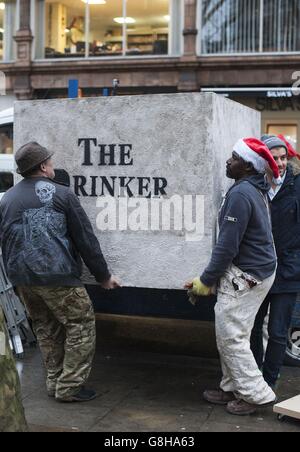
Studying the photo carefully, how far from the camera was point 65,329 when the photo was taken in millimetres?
4609

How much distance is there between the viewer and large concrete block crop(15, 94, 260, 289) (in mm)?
4492

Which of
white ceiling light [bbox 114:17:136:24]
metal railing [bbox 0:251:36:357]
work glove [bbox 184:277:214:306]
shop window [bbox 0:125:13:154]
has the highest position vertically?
white ceiling light [bbox 114:17:136:24]

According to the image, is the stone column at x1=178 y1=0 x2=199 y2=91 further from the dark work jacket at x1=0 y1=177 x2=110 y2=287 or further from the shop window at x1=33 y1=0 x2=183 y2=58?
the dark work jacket at x1=0 y1=177 x2=110 y2=287

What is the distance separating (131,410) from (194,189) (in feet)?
4.97

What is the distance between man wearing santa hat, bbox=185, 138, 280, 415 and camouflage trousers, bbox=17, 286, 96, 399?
81 cm

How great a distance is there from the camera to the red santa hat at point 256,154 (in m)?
4.21

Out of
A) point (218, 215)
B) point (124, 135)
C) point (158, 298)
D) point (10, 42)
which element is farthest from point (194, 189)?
point (10, 42)

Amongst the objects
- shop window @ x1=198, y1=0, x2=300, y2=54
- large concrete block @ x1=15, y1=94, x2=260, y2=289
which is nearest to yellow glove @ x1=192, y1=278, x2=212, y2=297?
large concrete block @ x1=15, y1=94, x2=260, y2=289

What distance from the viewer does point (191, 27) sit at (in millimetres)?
17656

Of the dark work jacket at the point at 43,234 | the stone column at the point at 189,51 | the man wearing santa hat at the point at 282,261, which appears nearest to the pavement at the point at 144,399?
the man wearing santa hat at the point at 282,261

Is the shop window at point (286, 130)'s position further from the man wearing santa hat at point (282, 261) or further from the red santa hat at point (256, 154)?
the red santa hat at point (256, 154)

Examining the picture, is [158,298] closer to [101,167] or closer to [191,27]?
[101,167]

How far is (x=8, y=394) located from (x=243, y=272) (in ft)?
5.50

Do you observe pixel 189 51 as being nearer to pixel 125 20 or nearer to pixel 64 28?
pixel 125 20
